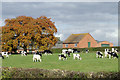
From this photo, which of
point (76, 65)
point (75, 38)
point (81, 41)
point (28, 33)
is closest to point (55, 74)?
point (76, 65)

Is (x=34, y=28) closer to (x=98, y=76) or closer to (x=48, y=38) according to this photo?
(x=48, y=38)

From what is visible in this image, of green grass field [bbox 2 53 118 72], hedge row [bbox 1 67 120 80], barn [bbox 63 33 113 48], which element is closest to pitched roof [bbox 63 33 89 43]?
barn [bbox 63 33 113 48]

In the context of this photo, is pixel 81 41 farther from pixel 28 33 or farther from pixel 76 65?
pixel 76 65

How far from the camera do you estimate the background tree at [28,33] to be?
168ft

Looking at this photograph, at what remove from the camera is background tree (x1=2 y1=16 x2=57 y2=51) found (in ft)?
168

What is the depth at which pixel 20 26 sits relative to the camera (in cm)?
5175

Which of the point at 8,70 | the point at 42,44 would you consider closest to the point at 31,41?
the point at 42,44

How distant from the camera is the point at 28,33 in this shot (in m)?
51.2

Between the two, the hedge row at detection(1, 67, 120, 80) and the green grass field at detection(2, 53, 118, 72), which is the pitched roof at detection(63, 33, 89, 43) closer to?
the green grass field at detection(2, 53, 118, 72)

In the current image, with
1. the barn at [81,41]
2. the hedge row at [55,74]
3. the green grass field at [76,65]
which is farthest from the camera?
the barn at [81,41]

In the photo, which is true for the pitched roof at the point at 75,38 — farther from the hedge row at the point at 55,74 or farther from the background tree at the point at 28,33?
the hedge row at the point at 55,74

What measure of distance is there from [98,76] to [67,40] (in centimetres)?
6527

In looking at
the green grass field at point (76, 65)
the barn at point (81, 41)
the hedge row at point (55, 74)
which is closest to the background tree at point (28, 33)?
the barn at point (81, 41)

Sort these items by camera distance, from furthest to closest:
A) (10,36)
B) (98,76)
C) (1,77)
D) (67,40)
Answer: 1. (67,40)
2. (10,36)
3. (1,77)
4. (98,76)
